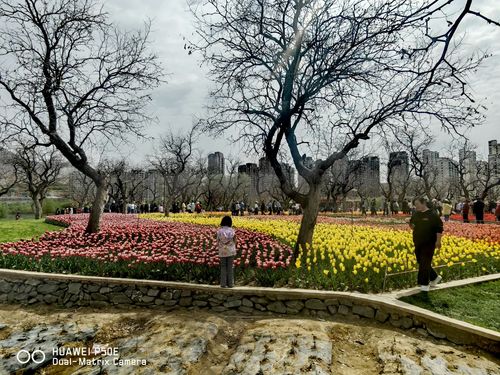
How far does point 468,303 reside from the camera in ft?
20.7

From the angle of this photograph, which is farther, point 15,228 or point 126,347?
point 15,228

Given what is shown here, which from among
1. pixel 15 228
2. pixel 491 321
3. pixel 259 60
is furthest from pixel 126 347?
pixel 15 228

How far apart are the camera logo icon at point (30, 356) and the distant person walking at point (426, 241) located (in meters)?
6.62

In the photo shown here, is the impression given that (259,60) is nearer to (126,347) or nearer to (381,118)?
(381,118)

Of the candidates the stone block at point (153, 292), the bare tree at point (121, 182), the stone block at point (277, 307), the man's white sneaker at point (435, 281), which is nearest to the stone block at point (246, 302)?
the stone block at point (277, 307)

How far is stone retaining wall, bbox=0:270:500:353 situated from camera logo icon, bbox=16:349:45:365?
214cm

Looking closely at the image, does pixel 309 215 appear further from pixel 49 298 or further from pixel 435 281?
pixel 49 298

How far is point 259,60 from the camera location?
32.1 feet

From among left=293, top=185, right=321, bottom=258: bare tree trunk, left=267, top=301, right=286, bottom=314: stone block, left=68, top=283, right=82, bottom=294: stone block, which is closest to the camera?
left=267, top=301, right=286, bottom=314: stone block

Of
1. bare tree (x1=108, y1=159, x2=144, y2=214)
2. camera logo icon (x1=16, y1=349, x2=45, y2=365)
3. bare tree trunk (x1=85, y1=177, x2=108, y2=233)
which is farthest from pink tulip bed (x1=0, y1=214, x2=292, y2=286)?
bare tree (x1=108, y1=159, x2=144, y2=214)

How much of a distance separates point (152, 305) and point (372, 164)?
131 ft

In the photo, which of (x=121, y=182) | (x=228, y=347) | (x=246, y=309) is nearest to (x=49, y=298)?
(x=246, y=309)

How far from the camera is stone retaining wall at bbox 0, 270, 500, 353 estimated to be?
5609 mm

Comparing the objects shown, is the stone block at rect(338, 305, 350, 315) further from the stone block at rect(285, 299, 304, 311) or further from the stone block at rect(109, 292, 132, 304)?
the stone block at rect(109, 292, 132, 304)
